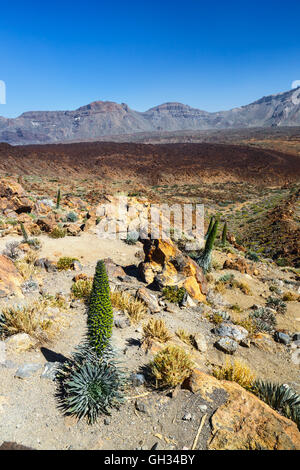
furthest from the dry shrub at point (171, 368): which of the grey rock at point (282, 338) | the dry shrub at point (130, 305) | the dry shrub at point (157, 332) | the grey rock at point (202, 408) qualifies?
A: the grey rock at point (282, 338)

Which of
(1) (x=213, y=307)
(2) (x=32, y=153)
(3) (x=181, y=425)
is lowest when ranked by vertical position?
(1) (x=213, y=307)

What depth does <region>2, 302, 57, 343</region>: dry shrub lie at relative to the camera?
4.74 meters

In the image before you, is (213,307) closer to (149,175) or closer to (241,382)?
(241,382)

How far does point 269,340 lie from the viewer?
6.14m

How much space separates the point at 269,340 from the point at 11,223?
12466 millimetres

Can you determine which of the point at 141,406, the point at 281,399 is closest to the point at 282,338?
the point at 281,399

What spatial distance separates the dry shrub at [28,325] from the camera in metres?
4.74

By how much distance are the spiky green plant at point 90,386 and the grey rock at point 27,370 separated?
0.45 meters

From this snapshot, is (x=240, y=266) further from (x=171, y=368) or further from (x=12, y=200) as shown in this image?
(x=12, y=200)

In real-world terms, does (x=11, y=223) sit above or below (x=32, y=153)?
below

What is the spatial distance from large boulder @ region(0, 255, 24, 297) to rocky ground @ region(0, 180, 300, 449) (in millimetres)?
26

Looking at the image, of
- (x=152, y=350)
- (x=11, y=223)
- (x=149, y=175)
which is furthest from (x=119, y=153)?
(x=152, y=350)

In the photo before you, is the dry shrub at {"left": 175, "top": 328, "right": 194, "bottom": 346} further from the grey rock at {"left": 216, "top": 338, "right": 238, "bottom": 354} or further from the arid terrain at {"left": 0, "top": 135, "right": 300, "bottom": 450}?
the grey rock at {"left": 216, "top": 338, "right": 238, "bottom": 354}

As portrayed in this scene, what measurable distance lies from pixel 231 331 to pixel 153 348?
7.59 feet
